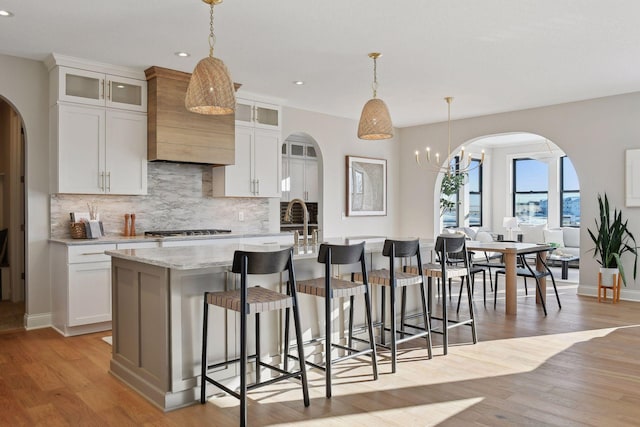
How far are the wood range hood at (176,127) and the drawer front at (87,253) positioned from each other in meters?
1.11

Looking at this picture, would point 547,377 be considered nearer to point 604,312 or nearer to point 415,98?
point 604,312

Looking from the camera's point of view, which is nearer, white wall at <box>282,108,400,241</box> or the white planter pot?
the white planter pot

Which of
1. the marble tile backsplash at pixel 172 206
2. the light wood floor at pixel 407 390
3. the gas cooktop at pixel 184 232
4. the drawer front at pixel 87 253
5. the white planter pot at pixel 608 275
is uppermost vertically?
the marble tile backsplash at pixel 172 206

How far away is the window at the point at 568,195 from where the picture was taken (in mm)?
10562

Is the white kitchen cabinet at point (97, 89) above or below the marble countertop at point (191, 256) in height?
above

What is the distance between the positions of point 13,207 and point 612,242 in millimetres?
7593

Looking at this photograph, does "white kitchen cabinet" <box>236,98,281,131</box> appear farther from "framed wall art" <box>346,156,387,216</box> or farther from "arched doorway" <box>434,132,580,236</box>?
"arched doorway" <box>434,132,580,236</box>

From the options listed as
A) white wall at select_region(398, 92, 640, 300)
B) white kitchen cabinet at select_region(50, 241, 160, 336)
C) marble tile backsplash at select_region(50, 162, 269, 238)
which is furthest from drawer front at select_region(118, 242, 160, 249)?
white wall at select_region(398, 92, 640, 300)

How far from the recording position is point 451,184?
10656 mm

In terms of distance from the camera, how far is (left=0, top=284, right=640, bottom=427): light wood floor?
273cm

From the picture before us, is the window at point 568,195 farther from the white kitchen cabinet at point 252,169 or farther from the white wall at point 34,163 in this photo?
the white wall at point 34,163

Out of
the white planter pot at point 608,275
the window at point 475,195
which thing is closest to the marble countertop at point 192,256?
the white planter pot at point 608,275

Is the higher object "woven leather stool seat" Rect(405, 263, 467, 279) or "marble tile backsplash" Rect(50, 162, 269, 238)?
"marble tile backsplash" Rect(50, 162, 269, 238)

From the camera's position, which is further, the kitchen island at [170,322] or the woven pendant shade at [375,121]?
the woven pendant shade at [375,121]
